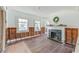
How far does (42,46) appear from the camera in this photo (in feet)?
9.93

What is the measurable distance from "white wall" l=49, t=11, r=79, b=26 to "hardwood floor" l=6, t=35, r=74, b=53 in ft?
1.86

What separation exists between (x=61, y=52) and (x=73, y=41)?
42 centimetres

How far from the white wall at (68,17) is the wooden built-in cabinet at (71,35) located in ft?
0.50

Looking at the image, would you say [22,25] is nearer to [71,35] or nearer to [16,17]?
[16,17]

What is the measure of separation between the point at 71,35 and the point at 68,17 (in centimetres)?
47

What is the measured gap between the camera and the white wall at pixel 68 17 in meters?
2.90

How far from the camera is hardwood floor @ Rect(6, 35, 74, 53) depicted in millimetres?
2945

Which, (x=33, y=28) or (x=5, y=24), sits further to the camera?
(x=33, y=28)

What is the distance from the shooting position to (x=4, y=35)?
286cm

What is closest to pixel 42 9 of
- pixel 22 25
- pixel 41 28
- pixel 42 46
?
pixel 41 28

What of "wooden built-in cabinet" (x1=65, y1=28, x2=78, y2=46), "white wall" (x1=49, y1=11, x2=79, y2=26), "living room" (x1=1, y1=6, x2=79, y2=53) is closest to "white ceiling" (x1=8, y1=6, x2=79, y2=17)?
"living room" (x1=1, y1=6, x2=79, y2=53)
